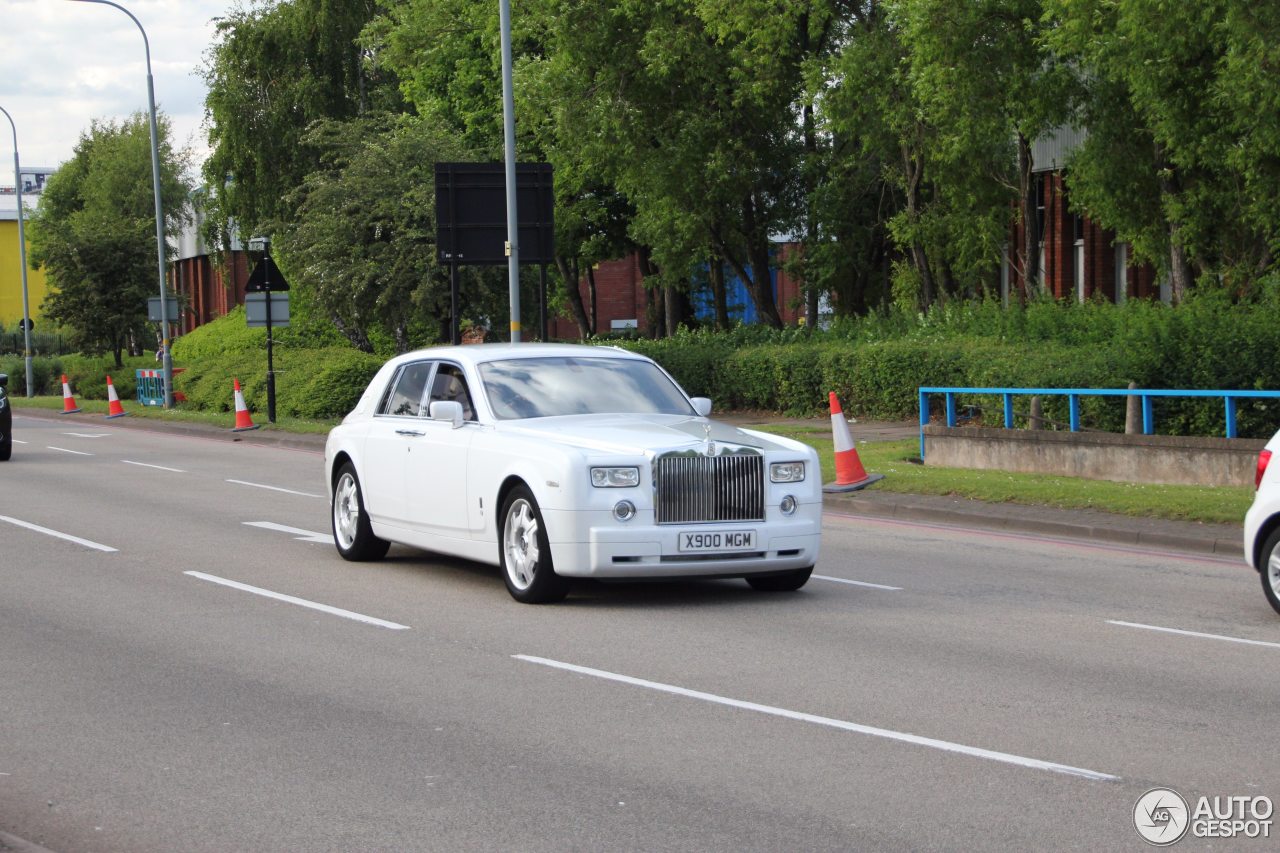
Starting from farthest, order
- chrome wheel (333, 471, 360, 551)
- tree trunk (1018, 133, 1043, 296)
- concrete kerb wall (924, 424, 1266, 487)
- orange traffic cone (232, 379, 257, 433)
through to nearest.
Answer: orange traffic cone (232, 379, 257, 433), tree trunk (1018, 133, 1043, 296), concrete kerb wall (924, 424, 1266, 487), chrome wheel (333, 471, 360, 551)

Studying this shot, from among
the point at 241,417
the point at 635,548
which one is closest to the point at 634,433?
the point at 635,548

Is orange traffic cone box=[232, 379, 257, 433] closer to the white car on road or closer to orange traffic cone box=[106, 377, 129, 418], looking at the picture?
orange traffic cone box=[106, 377, 129, 418]

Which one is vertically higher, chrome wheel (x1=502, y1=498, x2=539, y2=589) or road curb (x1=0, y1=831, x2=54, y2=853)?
chrome wheel (x1=502, y1=498, x2=539, y2=589)

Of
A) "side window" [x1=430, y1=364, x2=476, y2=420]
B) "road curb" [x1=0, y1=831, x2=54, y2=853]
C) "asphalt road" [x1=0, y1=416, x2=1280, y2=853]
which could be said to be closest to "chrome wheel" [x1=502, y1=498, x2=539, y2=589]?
"asphalt road" [x1=0, y1=416, x2=1280, y2=853]

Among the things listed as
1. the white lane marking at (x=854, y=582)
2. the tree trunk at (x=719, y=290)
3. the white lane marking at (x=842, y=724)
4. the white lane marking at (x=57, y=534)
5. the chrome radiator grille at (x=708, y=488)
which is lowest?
the white lane marking at (x=854, y=582)

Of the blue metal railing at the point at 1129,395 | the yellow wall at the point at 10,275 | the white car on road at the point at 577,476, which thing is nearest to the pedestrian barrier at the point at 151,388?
the blue metal railing at the point at 1129,395

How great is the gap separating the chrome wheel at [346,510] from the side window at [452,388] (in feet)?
4.13

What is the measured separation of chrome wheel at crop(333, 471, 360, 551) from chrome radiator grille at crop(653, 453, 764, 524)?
11.6ft

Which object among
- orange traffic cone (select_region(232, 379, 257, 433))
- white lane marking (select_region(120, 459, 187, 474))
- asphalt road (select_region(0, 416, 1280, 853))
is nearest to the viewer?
asphalt road (select_region(0, 416, 1280, 853))

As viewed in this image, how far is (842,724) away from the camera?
734 cm

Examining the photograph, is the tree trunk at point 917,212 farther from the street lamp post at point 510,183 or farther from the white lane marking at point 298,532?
the white lane marking at point 298,532

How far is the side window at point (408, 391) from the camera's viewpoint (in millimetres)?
12758

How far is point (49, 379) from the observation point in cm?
6238

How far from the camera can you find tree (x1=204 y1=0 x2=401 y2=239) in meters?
53.8
